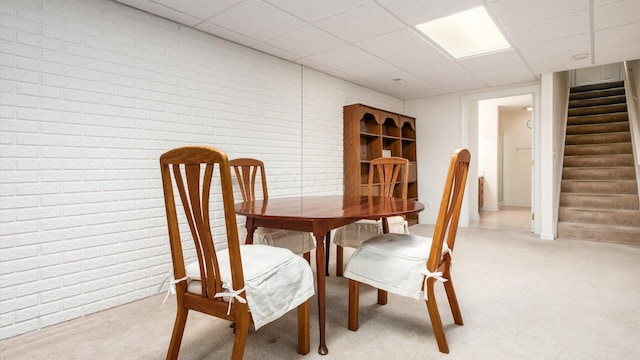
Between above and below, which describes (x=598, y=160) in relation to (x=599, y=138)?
below

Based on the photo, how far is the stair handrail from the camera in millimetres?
4246

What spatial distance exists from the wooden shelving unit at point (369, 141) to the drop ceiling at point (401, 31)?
0.58 metres

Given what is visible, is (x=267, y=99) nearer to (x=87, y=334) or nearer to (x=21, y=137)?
(x=21, y=137)

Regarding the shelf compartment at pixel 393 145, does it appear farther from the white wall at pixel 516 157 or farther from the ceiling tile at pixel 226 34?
the white wall at pixel 516 157

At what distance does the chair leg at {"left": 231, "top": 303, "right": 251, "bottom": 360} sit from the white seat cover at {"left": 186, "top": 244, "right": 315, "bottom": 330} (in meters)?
0.03

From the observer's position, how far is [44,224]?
6.33 feet

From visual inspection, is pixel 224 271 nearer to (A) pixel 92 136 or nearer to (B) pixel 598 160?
(A) pixel 92 136

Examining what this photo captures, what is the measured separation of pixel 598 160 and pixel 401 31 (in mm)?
4302

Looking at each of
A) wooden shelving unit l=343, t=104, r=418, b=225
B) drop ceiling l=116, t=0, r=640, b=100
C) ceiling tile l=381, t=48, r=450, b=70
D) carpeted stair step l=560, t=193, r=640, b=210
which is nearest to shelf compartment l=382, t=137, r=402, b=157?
wooden shelving unit l=343, t=104, r=418, b=225

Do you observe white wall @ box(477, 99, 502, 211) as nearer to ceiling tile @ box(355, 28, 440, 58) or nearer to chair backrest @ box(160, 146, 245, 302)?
ceiling tile @ box(355, 28, 440, 58)

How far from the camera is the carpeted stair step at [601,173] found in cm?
459

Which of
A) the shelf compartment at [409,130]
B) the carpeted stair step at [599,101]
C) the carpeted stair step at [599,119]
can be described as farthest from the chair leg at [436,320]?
the carpeted stair step at [599,101]

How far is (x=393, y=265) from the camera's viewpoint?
5.34 feet

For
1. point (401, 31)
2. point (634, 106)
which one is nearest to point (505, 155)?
point (634, 106)
